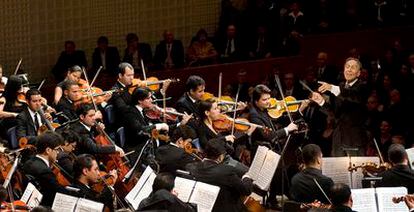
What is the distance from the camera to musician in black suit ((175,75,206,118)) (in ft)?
45.4

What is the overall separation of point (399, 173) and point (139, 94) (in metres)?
3.42

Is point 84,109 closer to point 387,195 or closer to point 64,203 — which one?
point 64,203

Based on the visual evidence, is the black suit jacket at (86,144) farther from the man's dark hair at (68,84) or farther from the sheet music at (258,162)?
the sheet music at (258,162)

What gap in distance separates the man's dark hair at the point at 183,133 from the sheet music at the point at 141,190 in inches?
57.6

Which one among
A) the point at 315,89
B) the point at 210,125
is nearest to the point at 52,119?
the point at 210,125

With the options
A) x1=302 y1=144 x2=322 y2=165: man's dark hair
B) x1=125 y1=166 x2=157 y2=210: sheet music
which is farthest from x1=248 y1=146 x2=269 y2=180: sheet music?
x1=125 y1=166 x2=157 y2=210: sheet music

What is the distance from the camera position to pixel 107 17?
18.3 meters

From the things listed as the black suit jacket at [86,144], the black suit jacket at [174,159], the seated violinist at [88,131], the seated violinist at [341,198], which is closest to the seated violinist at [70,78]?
the seated violinist at [88,131]

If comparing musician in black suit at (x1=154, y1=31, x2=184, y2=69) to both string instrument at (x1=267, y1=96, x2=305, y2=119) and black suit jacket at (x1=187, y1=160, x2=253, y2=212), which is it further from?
black suit jacket at (x1=187, y1=160, x2=253, y2=212)

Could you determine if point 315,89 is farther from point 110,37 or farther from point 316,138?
point 110,37

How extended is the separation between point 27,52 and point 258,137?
5.01 metres

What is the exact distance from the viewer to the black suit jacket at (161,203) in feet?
33.7

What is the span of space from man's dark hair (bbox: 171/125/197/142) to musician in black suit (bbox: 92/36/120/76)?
15.3ft

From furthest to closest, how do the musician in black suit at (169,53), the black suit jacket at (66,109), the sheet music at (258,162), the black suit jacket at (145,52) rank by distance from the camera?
1. the musician in black suit at (169,53)
2. the black suit jacket at (145,52)
3. the black suit jacket at (66,109)
4. the sheet music at (258,162)
